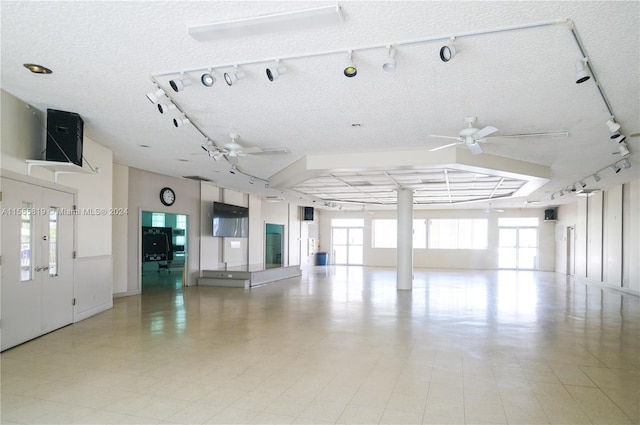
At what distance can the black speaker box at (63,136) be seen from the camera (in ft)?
17.5

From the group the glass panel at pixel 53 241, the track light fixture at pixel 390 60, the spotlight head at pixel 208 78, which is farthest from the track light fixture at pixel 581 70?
the glass panel at pixel 53 241

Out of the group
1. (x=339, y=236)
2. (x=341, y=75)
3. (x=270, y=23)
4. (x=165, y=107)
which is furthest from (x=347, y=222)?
(x=270, y=23)

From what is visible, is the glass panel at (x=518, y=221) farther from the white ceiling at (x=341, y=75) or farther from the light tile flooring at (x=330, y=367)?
the white ceiling at (x=341, y=75)

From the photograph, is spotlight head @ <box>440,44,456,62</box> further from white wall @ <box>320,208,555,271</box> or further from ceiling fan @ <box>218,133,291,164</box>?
white wall @ <box>320,208,555,271</box>

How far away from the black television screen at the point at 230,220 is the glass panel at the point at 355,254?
8164 millimetres

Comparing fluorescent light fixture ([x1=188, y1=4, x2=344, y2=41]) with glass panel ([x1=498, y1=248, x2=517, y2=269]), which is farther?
glass panel ([x1=498, y1=248, x2=517, y2=269])

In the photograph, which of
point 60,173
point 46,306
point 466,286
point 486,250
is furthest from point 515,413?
point 486,250

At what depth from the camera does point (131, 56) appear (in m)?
3.76

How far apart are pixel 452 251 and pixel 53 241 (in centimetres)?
1714

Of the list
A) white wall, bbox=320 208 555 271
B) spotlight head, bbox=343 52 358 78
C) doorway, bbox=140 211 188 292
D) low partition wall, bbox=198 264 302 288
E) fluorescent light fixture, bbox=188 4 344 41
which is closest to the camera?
fluorescent light fixture, bbox=188 4 344 41

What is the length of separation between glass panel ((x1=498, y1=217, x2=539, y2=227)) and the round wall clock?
15.0m

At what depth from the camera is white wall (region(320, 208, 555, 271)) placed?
1802 centimetres

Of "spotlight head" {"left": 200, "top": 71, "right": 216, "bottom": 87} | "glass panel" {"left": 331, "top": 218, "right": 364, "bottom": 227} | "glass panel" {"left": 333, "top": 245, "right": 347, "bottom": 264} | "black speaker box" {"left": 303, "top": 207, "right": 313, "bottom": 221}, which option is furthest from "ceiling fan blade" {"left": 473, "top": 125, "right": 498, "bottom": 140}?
"glass panel" {"left": 333, "top": 245, "right": 347, "bottom": 264}

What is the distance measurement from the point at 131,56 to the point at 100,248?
4591mm
